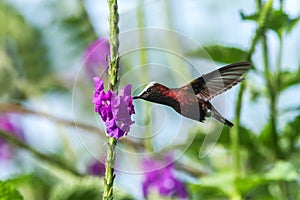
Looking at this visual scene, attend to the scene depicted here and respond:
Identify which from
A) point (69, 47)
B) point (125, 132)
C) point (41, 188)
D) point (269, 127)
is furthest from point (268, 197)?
point (69, 47)

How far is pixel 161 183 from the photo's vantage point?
3.77ft

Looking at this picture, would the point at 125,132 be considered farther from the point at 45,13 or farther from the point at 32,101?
the point at 45,13

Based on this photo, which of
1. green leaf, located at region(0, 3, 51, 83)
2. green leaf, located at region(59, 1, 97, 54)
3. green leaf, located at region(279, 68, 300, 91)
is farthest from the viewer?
green leaf, located at region(0, 3, 51, 83)

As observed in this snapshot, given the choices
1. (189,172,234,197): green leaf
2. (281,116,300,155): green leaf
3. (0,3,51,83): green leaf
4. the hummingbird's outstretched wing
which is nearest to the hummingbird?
the hummingbird's outstretched wing

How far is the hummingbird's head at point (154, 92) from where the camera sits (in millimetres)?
644

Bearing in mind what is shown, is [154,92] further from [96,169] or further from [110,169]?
[96,169]

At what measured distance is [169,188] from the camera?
3.72 ft

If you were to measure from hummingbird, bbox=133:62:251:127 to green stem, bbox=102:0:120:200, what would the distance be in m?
0.03

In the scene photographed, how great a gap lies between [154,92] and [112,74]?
0.16 ft

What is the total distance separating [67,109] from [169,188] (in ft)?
2.33

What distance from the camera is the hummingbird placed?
0.66m

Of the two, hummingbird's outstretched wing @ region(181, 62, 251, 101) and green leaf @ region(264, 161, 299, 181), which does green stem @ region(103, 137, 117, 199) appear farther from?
green leaf @ region(264, 161, 299, 181)

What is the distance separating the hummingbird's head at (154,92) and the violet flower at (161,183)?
45cm

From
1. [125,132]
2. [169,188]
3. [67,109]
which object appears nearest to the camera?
[125,132]
